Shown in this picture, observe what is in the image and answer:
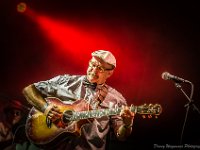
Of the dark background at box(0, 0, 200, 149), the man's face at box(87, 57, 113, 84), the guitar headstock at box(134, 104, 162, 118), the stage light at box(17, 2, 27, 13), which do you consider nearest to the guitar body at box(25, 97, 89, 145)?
the man's face at box(87, 57, 113, 84)

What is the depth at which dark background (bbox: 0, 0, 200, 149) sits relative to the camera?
6.34 metres

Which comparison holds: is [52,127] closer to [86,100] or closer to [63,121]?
[63,121]

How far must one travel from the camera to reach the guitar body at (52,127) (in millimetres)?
4395

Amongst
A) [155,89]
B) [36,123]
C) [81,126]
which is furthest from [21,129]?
[155,89]

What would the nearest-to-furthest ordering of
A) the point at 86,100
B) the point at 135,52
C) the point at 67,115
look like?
the point at 67,115
the point at 86,100
the point at 135,52

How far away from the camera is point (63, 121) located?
4469mm

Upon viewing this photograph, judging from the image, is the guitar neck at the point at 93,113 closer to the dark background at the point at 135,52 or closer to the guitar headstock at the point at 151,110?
the guitar headstock at the point at 151,110

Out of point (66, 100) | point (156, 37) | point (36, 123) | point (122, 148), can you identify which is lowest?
point (122, 148)

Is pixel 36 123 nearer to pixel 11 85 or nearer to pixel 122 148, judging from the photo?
pixel 122 148

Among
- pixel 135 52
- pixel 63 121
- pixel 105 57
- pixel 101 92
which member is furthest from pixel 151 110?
pixel 135 52

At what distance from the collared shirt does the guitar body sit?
8 cm

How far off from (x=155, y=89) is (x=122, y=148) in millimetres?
1727

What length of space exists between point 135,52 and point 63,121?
266cm

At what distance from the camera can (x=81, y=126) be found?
441cm
